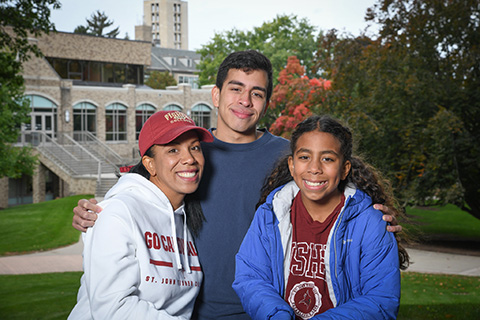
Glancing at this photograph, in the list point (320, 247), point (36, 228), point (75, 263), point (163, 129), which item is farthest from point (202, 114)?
point (320, 247)

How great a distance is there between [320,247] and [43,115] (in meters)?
34.4

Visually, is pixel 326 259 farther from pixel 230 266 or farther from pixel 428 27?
pixel 428 27

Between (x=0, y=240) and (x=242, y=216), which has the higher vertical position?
(x=242, y=216)

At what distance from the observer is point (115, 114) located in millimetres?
37500

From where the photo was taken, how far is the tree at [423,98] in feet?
41.7

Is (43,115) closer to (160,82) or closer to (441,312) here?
(160,82)

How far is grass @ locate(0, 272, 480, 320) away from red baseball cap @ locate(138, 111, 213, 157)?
5611mm

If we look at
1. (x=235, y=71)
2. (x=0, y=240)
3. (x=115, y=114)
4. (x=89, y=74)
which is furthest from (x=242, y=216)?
(x=89, y=74)

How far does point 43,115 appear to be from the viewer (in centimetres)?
3431

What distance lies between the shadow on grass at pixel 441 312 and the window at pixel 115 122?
1245 inches

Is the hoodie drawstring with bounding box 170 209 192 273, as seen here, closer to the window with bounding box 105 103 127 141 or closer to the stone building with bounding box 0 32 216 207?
the stone building with bounding box 0 32 216 207

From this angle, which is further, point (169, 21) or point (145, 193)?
point (169, 21)

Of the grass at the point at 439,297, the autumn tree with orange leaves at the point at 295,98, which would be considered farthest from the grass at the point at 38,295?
the autumn tree with orange leaves at the point at 295,98

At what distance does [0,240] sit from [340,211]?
16.7 meters
